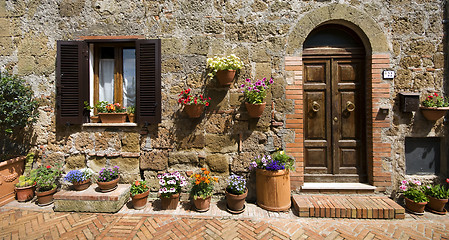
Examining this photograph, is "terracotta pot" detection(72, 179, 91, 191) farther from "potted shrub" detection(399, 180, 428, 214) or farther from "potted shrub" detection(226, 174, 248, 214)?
"potted shrub" detection(399, 180, 428, 214)

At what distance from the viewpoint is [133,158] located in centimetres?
393

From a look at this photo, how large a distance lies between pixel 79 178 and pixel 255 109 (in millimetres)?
3273

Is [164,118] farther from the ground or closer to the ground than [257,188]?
farther from the ground

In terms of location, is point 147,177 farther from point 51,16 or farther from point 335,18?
point 335,18

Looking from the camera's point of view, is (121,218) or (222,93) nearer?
(121,218)

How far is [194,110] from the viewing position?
12.0 ft

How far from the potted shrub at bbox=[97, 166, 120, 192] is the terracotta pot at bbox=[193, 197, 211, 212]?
1474 millimetres

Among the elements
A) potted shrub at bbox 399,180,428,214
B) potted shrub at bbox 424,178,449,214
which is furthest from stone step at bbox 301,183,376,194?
potted shrub at bbox 424,178,449,214

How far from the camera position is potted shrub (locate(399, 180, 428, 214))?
3.41 metres

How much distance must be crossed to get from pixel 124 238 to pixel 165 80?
262 cm

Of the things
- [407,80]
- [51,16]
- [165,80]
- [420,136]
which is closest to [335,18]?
[407,80]

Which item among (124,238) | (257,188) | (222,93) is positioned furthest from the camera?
(222,93)

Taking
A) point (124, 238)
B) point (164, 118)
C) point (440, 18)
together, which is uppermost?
point (440, 18)

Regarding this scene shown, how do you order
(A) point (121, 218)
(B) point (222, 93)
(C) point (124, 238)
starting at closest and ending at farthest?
(C) point (124, 238) < (A) point (121, 218) < (B) point (222, 93)
